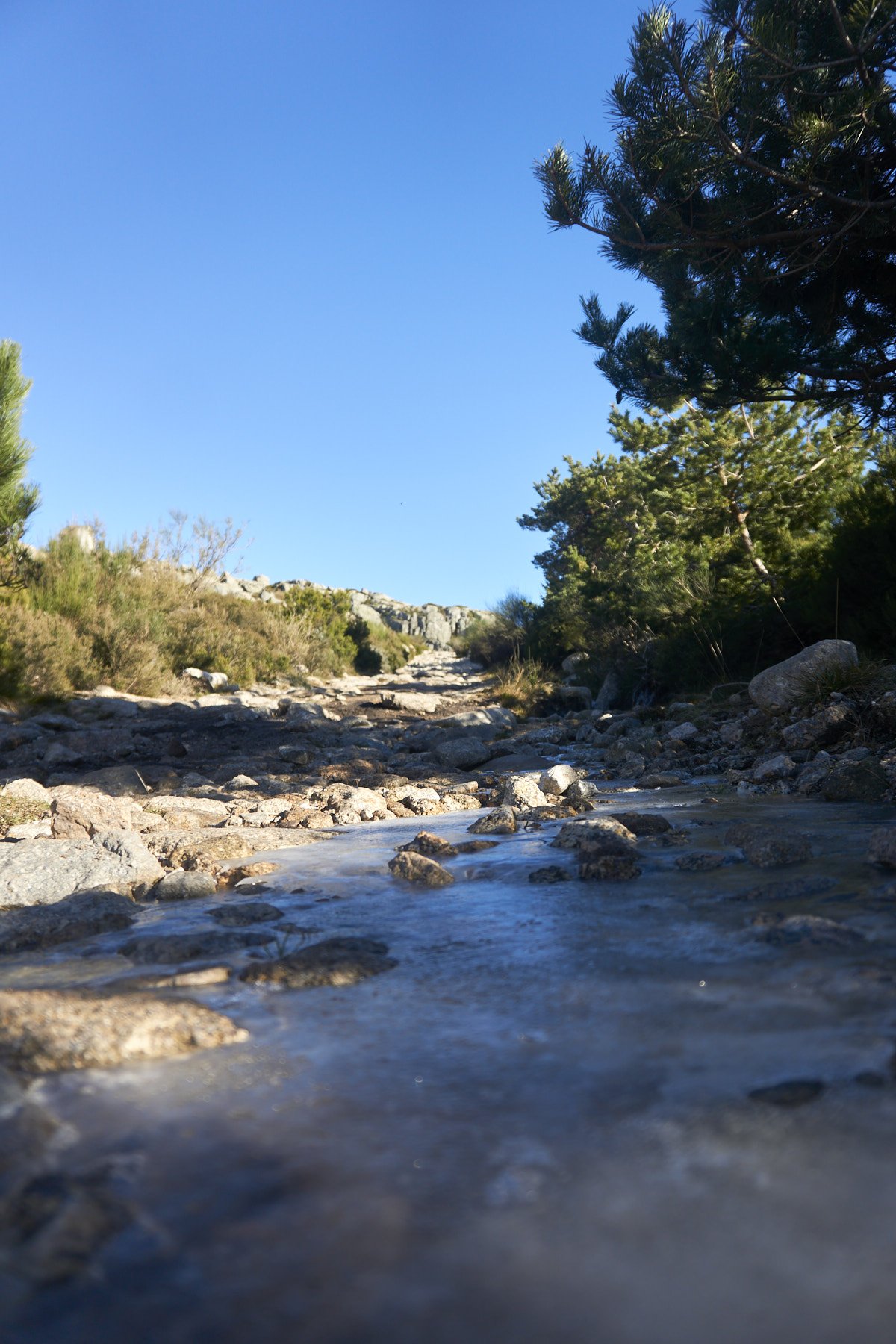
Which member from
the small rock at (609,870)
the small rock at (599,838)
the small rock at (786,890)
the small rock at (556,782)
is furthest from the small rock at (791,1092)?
the small rock at (556,782)

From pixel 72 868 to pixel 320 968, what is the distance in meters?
1.70

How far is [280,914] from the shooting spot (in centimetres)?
280

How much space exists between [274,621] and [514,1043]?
21.5 meters

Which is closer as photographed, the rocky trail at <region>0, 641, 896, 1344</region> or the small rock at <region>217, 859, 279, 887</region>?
the rocky trail at <region>0, 641, 896, 1344</region>

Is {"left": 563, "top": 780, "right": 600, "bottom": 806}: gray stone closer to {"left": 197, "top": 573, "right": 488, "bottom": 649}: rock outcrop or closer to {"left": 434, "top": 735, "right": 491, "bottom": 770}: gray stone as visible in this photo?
{"left": 434, "top": 735, "right": 491, "bottom": 770}: gray stone

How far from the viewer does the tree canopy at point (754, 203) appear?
17.8ft

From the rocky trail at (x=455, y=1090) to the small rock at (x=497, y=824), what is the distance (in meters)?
0.63

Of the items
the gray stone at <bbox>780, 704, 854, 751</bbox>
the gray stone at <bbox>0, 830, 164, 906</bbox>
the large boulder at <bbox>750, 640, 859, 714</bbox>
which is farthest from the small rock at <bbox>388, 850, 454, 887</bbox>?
the large boulder at <bbox>750, 640, 859, 714</bbox>

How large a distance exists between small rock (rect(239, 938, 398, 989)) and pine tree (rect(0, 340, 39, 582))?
11255 millimetres

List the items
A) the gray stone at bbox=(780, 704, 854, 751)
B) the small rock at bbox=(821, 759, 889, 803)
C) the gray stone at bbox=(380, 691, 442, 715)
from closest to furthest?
the small rock at bbox=(821, 759, 889, 803) → the gray stone at bbox=(780, 704, 854, 751) → the gray stone at bbox=(380, 691, 442, 715)

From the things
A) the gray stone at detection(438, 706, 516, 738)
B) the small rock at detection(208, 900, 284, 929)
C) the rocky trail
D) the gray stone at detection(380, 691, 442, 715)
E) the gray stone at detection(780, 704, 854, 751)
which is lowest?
the rocky trail

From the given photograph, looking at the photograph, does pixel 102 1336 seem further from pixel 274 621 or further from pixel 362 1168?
pixel 274 621

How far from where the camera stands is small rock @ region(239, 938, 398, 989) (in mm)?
2102

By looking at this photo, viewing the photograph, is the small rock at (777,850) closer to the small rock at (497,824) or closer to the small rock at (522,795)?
the small rock at (497,824)
